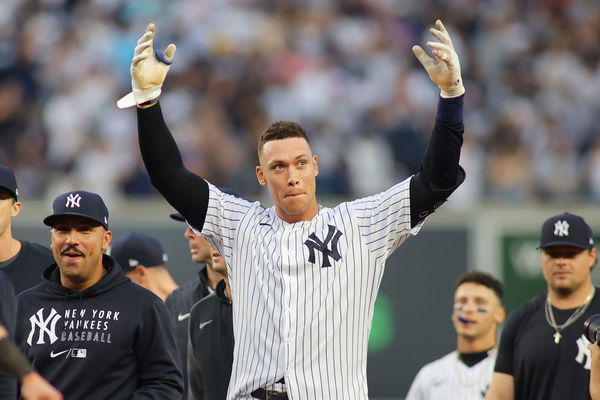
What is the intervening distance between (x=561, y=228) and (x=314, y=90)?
25.2 ft

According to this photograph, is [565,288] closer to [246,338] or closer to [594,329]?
[594,329]

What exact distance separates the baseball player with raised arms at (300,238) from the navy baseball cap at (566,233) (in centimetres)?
229

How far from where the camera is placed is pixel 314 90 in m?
14.4

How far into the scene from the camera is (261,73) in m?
14.5

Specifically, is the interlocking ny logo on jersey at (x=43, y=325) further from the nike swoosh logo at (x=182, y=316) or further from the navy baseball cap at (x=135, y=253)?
the navy baseball cap at (x=135, y=253)

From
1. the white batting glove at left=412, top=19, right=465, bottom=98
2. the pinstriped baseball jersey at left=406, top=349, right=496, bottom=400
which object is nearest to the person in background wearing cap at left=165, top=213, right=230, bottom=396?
the pinstriped baseball jersey at left=406, top=349, right=496, bottom=400

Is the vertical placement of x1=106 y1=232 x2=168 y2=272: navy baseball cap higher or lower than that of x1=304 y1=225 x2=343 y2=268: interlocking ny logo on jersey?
higher

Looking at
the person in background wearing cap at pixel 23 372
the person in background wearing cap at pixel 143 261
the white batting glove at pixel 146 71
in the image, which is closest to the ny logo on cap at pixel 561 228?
the person in background wearing cap at pixel 143 261

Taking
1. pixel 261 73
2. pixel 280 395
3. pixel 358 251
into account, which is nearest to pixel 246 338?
pixel 280 395

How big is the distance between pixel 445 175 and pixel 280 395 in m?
1.11

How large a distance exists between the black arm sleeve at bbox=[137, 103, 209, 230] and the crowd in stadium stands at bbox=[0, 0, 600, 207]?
25.7 feet

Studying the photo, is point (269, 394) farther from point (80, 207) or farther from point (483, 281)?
point (483, 281)

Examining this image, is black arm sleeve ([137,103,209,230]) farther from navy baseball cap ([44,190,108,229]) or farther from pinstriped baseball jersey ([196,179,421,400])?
navy baseball cap ([44,190,108,229])

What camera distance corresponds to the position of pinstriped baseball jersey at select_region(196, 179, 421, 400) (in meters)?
4.71
